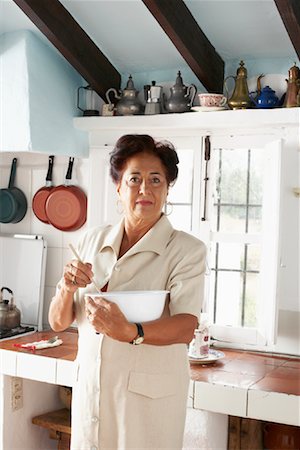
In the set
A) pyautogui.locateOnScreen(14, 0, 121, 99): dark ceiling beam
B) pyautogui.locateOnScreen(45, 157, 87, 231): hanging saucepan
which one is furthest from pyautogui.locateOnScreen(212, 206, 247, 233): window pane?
pyautogui.locateOnScreen(14, 0, 121, 99): dark ceiling beam

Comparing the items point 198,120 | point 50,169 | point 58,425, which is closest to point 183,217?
point 198,120

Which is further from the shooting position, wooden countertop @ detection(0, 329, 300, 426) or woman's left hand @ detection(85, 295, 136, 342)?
wooden countertop @ detection(0, 329, 300, 426)

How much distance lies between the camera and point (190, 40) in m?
3.05

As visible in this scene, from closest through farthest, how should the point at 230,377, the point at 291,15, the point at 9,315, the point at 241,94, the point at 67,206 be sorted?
the point at 291,15
the point at 230,377
the point at 241,94
the point at 9,315
the point at 67,206

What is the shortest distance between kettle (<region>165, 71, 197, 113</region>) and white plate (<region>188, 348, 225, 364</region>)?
3.89ft

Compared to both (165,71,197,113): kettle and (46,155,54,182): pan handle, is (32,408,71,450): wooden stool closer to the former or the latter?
(46,155,54,182): pan handle

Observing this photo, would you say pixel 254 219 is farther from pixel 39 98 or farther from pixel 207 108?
pixel 39 98

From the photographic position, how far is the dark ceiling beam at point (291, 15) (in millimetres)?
2602

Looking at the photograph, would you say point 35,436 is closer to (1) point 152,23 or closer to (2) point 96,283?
(2) point 96,283

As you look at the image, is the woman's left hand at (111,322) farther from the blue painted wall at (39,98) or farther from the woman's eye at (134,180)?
the blue painted wall at (39,98)

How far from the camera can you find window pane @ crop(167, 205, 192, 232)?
3488 mm

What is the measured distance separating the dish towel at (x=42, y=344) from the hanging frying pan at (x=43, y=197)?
77 cm

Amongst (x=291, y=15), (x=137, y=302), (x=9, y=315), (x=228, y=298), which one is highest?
(x=291, y=15)

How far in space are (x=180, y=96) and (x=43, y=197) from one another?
1043mm
